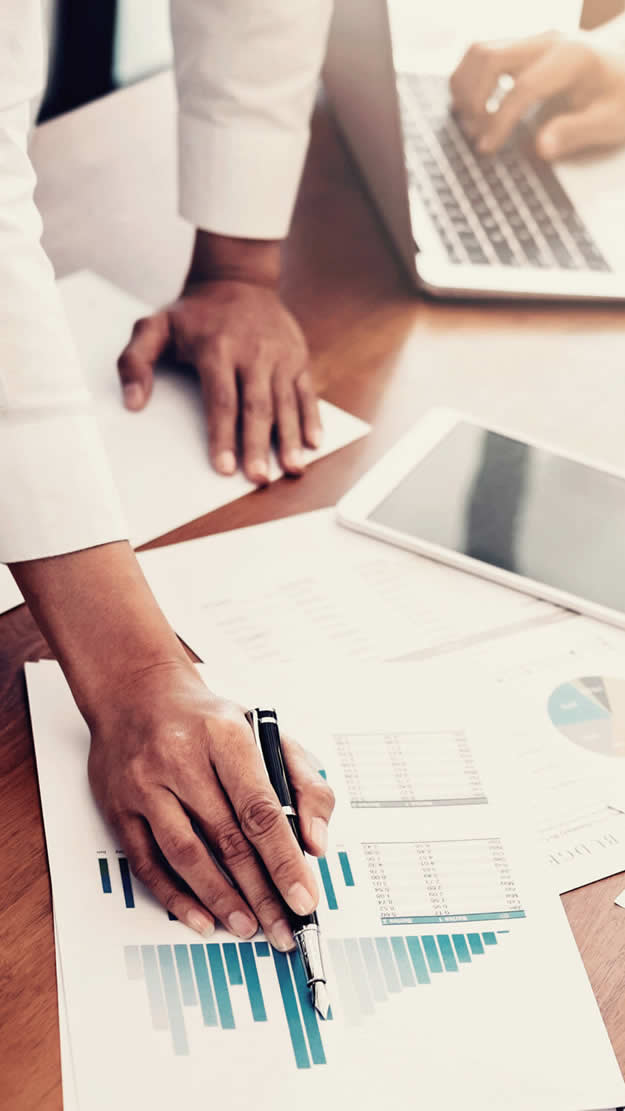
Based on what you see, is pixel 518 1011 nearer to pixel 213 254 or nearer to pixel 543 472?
pixel 543 472

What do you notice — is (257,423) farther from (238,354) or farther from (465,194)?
(465,194)

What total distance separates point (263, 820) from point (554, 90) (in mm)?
900

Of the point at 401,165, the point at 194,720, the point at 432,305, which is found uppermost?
the point at 401,165

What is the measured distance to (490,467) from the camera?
0.91m

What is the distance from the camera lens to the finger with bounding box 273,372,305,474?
936mm

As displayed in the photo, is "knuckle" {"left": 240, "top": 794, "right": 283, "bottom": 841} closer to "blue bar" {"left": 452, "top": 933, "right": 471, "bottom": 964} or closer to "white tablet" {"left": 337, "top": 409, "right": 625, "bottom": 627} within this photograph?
"blue bar" {"left": 452, "top": 933, "right": 471, "bottom": 964}

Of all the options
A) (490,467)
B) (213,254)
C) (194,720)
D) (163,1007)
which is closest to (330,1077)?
Answer: (163,1007)

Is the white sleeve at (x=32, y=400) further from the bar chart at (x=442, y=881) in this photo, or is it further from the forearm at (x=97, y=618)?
the bar chart at (x=442, y=881)

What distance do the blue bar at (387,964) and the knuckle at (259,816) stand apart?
77mm

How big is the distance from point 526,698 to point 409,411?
1.09 feet

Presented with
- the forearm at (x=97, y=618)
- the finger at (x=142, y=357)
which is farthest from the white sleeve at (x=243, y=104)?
the forearm at (x=97, y=618)

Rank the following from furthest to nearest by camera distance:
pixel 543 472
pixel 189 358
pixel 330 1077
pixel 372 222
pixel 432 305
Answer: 1. pixel 372 222
2. pixel 432 305
3. pixel 189 358
4. pixel 543 472
5. pixel 330 1077

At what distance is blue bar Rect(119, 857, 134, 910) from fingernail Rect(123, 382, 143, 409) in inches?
17.6

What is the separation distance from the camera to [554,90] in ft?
3.98
